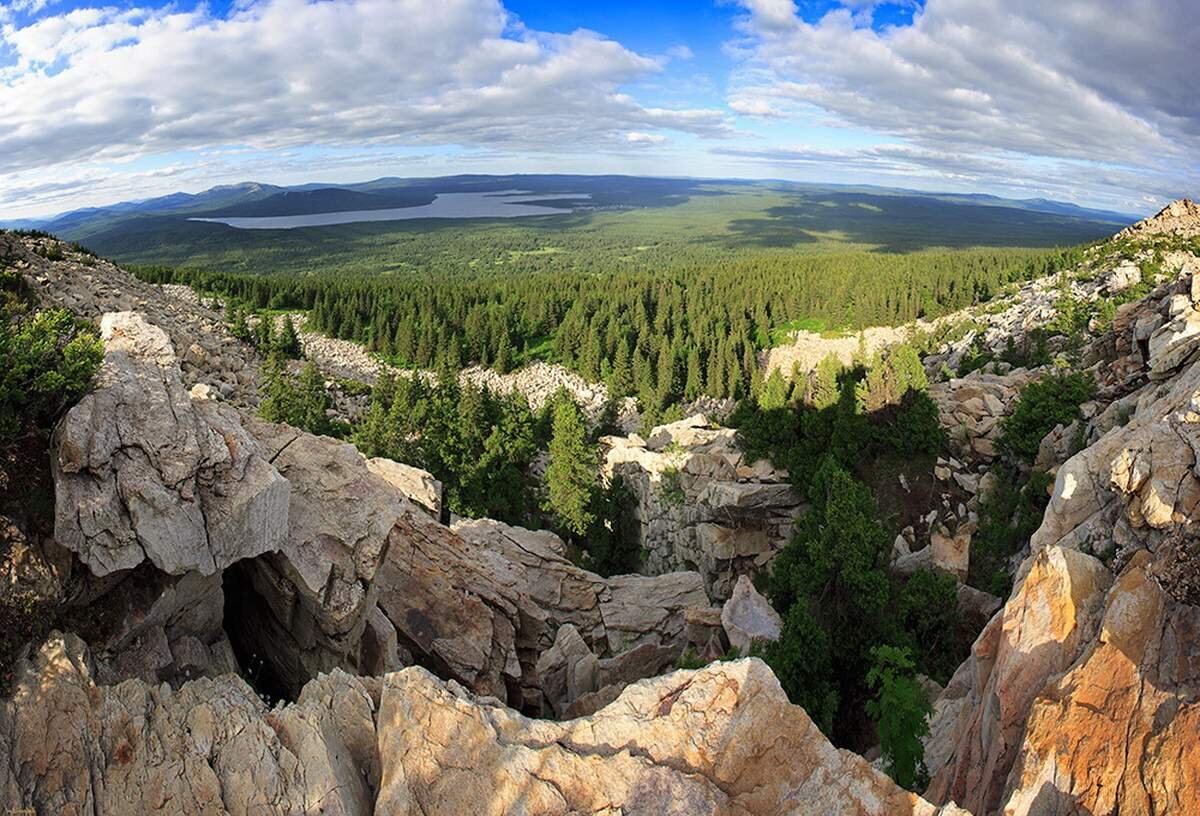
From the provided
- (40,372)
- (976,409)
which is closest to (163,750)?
(40,372)

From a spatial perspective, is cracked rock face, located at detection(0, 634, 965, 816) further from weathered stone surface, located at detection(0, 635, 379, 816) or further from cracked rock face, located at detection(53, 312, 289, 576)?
cracked rock face, located at detection(53, 312, 289, 576)

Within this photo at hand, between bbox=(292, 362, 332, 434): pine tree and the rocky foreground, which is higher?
the rocky foreground

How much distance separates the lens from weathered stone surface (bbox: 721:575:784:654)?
24578 millimetres

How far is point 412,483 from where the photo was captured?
29.6 metres

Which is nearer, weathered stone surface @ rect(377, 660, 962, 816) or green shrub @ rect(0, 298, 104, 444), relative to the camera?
weathered stone surface @ rect(377, 660, 962, 816)

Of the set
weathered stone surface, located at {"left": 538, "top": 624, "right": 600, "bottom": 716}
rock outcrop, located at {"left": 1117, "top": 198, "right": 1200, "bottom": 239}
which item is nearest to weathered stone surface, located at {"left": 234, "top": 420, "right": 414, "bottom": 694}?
weathered stone surface, located at {"left": 538, "top": 624, "right": 600, "bottom": 716}

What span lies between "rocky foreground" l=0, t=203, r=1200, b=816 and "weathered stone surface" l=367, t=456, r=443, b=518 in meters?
5.86

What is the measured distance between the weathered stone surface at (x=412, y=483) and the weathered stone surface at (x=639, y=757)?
670 inches

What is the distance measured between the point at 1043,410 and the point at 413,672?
3202 centimetres

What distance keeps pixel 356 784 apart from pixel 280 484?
6639 mm

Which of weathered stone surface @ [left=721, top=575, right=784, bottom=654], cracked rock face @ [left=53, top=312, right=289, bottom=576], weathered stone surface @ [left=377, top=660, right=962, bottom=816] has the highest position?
cracked rock face @ [left=53, top=312, right=289, bottom=576]

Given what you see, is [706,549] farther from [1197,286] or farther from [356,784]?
[356,784]

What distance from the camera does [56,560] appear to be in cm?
1223

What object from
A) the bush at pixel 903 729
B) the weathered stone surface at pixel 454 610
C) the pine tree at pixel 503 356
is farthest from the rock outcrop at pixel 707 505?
the pine tree at pixel 503 356
